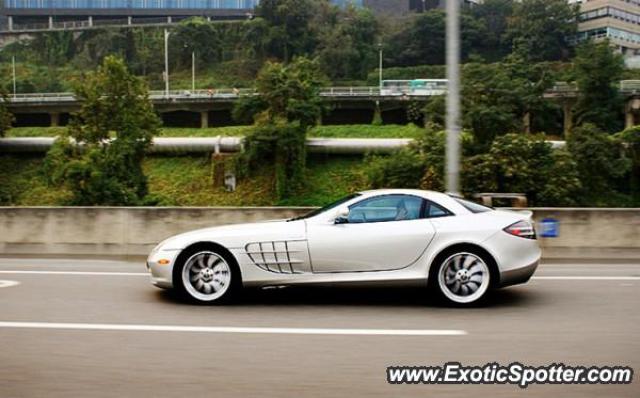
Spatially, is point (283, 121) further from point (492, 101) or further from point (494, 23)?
point (494, 23)

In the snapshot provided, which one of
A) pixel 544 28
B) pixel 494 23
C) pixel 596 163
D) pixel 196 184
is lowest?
pixel 196 184

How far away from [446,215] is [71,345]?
413 centimetres

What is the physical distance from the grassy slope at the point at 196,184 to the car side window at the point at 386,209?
41543 millimetres

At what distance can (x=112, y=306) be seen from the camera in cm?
779

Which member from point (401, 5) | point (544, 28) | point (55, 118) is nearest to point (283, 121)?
point (55, 118)

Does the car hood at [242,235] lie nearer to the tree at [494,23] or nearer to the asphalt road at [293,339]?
the asphalt road at [293,339]

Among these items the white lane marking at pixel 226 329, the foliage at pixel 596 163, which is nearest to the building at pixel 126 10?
the foliage at pixel 596 163

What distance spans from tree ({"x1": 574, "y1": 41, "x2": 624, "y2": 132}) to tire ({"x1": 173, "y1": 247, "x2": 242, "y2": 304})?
194ft

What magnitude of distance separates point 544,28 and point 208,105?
50.9m

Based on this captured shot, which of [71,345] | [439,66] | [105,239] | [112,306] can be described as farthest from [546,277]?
[439,66]

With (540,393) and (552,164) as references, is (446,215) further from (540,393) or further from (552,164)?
(552,164)

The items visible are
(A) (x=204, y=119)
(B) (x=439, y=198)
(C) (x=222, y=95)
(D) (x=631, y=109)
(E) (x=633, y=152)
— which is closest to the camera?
(B) (x=439, y=198)

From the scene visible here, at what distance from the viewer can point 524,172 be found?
129ft

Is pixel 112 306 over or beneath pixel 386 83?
beneath
